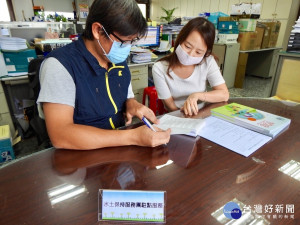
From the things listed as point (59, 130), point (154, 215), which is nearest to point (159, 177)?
point (154, 215)

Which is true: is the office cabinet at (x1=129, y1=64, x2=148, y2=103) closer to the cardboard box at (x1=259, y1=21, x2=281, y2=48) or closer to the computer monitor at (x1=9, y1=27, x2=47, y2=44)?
the computer monitor at (x1=9, y1=27, x2=47, y2=44)

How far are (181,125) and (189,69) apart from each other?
70 centimetres

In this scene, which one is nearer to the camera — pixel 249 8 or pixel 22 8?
pixel 249 8

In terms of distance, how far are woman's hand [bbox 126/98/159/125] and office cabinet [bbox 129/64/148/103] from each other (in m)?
1.64

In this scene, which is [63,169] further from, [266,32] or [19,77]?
[266,32]

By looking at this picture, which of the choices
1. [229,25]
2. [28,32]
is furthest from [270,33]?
[28,32]

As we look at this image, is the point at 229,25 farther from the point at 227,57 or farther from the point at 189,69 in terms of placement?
the point at 189,69

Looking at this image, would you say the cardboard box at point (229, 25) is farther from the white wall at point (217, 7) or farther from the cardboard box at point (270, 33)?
the white wall at point (217, 7)

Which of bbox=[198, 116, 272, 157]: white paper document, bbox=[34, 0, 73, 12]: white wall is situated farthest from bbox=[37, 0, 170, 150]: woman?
bbox=[34, 0, 73, 12]: white wall

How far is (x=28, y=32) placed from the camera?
105 inches

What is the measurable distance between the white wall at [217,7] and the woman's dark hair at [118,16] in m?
5.19

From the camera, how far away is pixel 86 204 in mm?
529

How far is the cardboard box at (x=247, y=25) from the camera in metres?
3.83

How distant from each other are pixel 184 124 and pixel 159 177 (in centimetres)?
36
